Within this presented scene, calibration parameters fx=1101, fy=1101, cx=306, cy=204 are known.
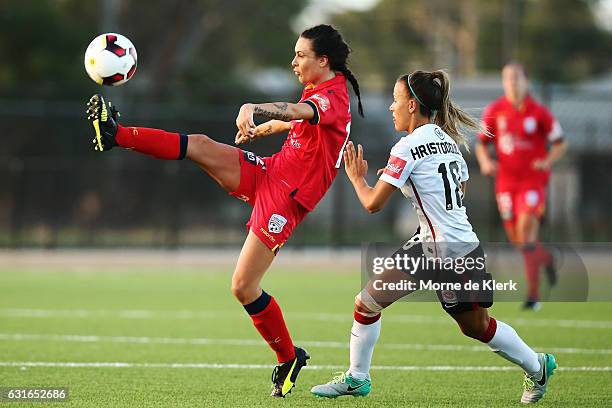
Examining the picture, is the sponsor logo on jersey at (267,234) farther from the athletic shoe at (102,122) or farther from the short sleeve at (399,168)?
the athletic shoe at (102,122)

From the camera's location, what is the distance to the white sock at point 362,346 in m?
6.50

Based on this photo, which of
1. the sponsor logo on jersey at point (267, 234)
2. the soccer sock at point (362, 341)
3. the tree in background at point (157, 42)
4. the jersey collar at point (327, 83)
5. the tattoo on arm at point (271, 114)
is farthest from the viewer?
the tree in background at point (157, 42)

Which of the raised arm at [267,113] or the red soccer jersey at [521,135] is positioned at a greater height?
the raised arm at [267,113]

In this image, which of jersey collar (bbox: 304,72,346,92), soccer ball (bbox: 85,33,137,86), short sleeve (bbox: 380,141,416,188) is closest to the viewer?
short sleeve (bbox: 380,141,416,188)

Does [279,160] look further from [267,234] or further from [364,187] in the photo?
[364,187]

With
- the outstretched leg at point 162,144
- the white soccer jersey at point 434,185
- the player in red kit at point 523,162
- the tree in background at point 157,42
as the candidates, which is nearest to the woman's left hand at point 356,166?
the white soccer jersey at point 434,185

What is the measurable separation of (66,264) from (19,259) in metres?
1.46

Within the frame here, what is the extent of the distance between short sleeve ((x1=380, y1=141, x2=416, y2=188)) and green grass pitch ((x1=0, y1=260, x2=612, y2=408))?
130 centimetres

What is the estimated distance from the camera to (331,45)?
22.5ft

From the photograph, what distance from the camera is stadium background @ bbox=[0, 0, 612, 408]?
7621 millimetres

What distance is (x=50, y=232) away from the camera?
2202cm

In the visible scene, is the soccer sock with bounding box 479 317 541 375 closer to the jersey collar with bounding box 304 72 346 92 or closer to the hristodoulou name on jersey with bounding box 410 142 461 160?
the hristodoulou name on jersey with bounding box 410 142 461 160

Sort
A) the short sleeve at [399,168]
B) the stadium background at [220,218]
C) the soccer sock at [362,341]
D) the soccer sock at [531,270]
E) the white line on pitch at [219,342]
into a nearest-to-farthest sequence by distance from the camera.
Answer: the short sleeve at [399,168] → the soccer sock at [362,341] → the stadium background at [220,218] → the white line on pitch at [219,342] → the soccer sock at [531,270]

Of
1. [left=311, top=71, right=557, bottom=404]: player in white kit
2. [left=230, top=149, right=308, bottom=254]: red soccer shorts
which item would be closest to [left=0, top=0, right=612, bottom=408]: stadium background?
[left=311, top=71, right=557, bottom=404]: player in white kit
